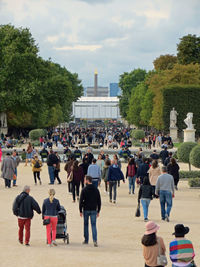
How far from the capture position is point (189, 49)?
250 ft

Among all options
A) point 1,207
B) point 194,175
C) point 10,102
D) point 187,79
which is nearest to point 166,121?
point 187,79

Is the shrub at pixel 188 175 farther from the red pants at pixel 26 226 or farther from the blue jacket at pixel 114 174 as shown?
the red pants at pixel 26 226

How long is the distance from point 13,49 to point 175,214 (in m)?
43.6

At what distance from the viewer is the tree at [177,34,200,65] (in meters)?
76.2

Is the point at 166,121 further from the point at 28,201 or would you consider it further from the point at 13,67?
the point at 28,201

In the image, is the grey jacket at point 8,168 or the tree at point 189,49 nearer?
the grey jacket at point 8,168

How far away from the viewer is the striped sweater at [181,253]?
802 cm

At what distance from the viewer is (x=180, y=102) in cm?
6203

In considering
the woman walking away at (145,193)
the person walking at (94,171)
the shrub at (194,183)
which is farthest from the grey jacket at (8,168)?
the woman walking away at (145,193)

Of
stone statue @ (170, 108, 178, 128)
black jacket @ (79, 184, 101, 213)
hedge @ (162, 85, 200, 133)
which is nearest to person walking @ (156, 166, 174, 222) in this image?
black jacket @ (79, 184, 101, 213)

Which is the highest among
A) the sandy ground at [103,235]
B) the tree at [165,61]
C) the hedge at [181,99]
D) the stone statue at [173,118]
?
the tree at [165,61]

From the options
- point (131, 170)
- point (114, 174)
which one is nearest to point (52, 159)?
point (131, 170)

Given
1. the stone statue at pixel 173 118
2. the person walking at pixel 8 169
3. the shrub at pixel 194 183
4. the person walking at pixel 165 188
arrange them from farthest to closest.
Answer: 1. the stone statue at pixel 173 118
2. the shrub at pixel 194 183
3. the person walking at pixel 8 169
4. the person walking at pixel 165 188

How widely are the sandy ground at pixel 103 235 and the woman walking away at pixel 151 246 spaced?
2.54 meters
